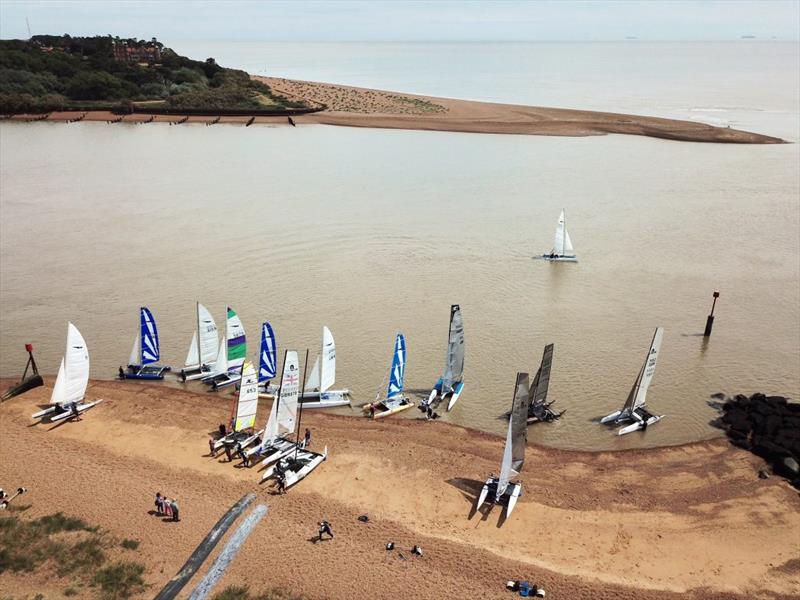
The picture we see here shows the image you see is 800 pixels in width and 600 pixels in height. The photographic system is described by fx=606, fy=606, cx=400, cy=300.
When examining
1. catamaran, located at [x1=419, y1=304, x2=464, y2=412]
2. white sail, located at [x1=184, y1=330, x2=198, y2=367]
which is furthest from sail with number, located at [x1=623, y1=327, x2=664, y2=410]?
white sail, located at [x1=184, y1=330, x2=198, y2=367]

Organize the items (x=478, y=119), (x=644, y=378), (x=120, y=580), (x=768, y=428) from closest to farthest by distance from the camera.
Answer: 1. (x=120, y=580)
2. (x=768, y=428)
3. (x=644, y=378)
4. (x=478, y=119)

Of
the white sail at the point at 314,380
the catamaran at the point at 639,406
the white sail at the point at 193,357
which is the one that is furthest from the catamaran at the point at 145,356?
the catamaran at the point at 639,406

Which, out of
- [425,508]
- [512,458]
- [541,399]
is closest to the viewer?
[425,508]

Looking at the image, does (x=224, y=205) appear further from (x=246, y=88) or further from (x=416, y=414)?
(x=246, y=88)

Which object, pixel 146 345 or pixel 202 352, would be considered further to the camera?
pixel 202 352

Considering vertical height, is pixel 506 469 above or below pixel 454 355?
below

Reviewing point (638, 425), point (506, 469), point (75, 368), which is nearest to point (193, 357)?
point (75, 368)

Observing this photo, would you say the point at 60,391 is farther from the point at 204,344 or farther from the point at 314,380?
the point at 314,380
